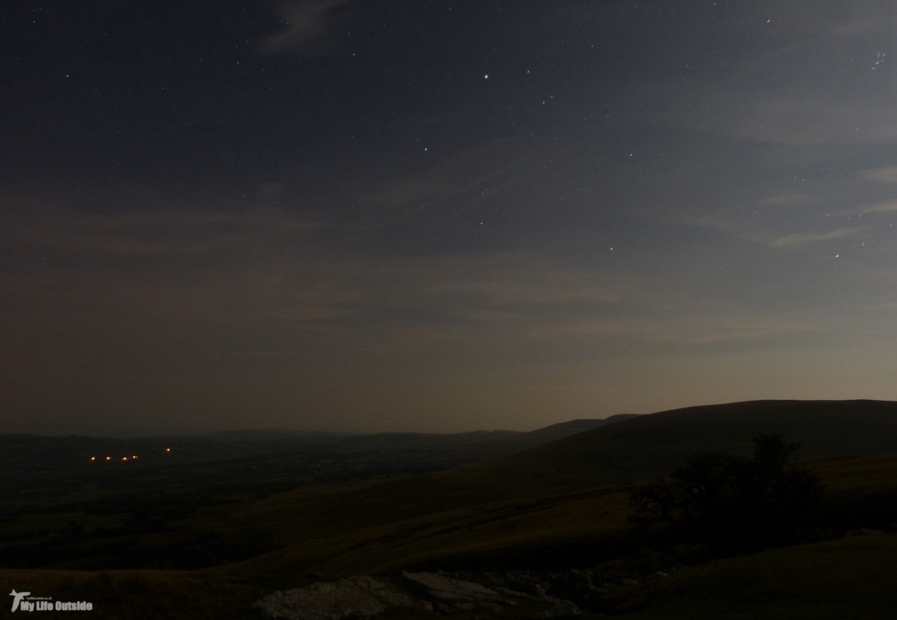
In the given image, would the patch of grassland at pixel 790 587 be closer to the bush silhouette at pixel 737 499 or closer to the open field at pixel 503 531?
the open field at pixel 503 531

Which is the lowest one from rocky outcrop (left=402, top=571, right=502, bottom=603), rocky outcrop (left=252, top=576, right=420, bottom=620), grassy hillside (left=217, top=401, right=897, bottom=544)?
grassy hillside (left=217, top=401, right=897, bottom=544)

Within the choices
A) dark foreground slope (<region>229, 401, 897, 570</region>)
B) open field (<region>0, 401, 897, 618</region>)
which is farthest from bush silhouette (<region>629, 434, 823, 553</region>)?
dark foreground slope (<region>229, 401, 897, 570</region>)

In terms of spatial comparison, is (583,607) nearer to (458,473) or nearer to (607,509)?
(607,509)

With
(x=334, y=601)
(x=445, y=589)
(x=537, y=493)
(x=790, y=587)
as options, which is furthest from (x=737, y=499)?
(x=537, y=493)

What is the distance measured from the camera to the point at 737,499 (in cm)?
3222

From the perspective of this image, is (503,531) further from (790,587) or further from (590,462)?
→ (590,462)

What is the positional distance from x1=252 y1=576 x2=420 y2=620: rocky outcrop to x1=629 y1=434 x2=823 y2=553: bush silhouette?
788 inches

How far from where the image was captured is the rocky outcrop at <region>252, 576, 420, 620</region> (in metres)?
18.3

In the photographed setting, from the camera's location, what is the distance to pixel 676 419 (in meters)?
146

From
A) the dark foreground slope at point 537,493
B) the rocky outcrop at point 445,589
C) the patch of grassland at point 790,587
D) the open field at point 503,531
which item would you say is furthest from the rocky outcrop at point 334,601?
the dark foreground slope at point 537,493

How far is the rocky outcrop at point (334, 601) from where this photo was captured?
60.2ft

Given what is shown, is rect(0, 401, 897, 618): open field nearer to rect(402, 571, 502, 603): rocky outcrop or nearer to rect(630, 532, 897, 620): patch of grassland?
rect(630, 532, 897, 620): patch of grassland

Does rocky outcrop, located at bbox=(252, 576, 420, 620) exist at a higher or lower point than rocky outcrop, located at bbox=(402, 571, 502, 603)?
higher

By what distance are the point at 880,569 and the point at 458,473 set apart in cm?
10611
